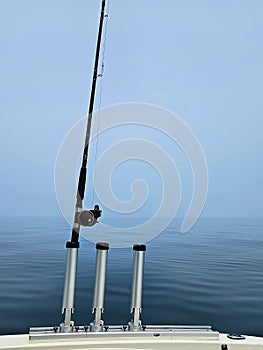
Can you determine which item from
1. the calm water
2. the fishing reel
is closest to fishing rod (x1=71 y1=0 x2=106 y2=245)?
the fishing reel

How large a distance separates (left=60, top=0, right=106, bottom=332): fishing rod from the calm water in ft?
4.20

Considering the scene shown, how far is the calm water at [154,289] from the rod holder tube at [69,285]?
1.25 meters

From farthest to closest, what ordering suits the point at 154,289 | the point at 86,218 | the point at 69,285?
the point at 154,289, the point at 86,218, the point at 69,285

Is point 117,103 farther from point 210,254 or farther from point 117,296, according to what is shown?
point 210,254

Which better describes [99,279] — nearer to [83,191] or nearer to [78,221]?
[78,221]

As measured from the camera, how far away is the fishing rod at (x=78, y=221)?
1298 millimetres

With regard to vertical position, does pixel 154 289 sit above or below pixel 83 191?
below

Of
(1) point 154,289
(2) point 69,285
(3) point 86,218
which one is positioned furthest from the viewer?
(1) point 154,289

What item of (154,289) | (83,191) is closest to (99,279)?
(83,191)

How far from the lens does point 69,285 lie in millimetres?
1297

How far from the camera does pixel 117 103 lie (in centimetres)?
177

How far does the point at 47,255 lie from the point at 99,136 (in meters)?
4.14

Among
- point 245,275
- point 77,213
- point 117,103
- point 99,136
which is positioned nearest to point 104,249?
point 77,213

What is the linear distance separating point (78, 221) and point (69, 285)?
0.29 m
